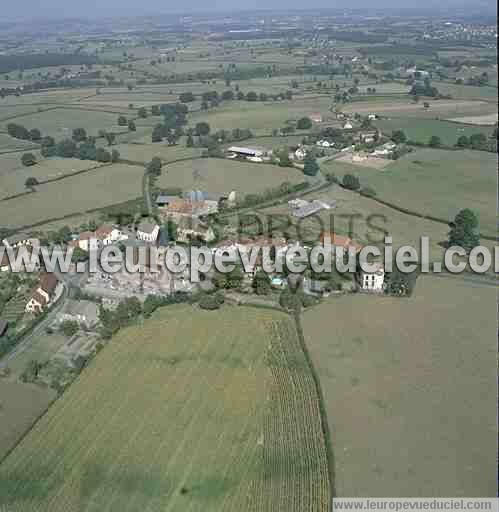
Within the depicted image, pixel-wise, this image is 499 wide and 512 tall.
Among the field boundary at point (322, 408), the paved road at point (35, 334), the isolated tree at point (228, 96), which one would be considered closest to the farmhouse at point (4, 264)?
the paved road at point (35, 334)

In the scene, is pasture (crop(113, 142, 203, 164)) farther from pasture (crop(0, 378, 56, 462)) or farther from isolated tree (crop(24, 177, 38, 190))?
pasture (crop(0, 378, 56, 462))

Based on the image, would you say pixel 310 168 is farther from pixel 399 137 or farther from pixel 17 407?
pixel 17 407

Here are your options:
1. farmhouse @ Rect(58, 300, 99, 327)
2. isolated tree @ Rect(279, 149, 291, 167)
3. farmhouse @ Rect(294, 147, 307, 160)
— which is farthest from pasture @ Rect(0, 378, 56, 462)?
farmhouse @ Rect(294, 147, 307, 160)

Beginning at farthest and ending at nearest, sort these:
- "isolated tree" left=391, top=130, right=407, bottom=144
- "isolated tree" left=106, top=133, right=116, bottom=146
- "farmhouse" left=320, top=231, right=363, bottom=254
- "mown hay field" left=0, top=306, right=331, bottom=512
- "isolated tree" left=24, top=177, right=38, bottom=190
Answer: "isolated tree" left=106, top=133, right=116, bottom=146 → "isolated tree" left=391, top=130, right=407, bottom=144 → "isolated tree" left=24, top=177, right=38, bottom=190 → "farmhouse" left=320, top=231, right=363, bottom=254 → "mown hay field" left=0, top=306, right=331, bottom=512

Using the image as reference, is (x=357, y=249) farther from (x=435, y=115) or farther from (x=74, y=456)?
(x=435, y=115)

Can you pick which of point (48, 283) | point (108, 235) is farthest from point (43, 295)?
point (108, 235)

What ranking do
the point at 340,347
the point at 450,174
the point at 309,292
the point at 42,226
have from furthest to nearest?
the point at 450,174
the point at 42,226
the point at 309,292
the point at 340,347

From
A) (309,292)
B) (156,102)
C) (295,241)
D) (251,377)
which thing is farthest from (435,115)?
(251,377)
